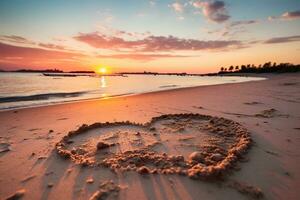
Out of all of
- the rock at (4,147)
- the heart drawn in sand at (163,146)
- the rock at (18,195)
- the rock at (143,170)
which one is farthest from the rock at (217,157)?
the rock at (4,147)

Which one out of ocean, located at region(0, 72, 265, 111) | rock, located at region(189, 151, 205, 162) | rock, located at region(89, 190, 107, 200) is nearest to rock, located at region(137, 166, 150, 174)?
rock, located at region(89, 190, 107, 200)

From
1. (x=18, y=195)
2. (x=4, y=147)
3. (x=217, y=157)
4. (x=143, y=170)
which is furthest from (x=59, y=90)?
(x=217, y=157)

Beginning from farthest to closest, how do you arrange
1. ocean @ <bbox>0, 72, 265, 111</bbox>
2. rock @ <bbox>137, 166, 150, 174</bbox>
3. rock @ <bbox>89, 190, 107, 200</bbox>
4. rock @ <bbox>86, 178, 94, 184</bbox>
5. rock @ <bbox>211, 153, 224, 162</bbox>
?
ocean @ <bbox>0, 72, 265, 111</bbox>, rock @ <bbox>211, 153, 224, 162</bbox>, rock @ <bbox>137, 166, 150, 174</bbox>, rock @ <bbox>86, 178, 94, 184</bbox>, rock @ <bbox>89, 190, 107, 200</bbox>

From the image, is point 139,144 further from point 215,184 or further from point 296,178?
point 296,178

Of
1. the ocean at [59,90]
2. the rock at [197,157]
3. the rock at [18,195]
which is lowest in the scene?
the ocean at [59,90]

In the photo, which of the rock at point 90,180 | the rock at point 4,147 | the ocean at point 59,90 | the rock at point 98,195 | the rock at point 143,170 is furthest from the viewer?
the ocean at point 59,90

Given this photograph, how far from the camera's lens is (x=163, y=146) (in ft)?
11.2

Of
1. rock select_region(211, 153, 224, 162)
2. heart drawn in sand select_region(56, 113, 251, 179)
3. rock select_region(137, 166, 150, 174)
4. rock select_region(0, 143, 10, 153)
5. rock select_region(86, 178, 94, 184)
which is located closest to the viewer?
rock select_region(86, 178, 94, 184)

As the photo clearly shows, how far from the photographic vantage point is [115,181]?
2.35 metres

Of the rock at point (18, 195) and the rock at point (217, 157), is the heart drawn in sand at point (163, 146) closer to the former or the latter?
the rock at point (217, 157)

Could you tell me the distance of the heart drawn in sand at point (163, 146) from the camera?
2.66 meters

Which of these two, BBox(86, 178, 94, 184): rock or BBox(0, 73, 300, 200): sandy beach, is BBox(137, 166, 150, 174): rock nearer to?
BBox(0, 73, 300, 200): sandy beach

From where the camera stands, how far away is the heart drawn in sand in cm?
266

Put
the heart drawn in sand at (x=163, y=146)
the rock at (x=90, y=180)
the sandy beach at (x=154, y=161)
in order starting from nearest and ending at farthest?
1. the sandy beach at (x=154, y=161)
2. the rock at (x=90, y=180)
3. the heart drawn in sand at (x=163, y=146)
